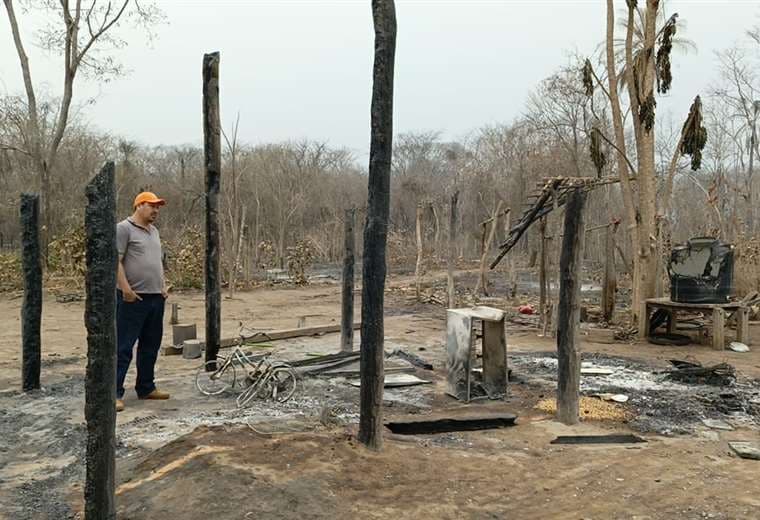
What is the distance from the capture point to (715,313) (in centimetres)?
1070

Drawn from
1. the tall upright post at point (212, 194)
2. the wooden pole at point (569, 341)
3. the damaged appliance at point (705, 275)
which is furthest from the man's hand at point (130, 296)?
the damaged appliance at point (705, 275)

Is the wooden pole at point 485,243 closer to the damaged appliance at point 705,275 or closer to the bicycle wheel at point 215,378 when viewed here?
the damaged appliance at point 705,275

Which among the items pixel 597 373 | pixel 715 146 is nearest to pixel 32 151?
pixel 597 373

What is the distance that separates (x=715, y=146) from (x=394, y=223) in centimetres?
1744

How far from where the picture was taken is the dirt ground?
13.0 ft

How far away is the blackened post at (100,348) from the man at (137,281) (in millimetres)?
2539

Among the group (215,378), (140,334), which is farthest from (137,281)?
(215,378)

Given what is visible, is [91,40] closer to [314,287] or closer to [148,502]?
[314,287]

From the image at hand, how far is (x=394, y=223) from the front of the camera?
39250mm

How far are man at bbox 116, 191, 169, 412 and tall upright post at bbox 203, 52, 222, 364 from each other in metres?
1.34

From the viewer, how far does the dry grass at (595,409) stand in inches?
249

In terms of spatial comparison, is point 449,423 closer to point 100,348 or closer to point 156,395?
point 156,395

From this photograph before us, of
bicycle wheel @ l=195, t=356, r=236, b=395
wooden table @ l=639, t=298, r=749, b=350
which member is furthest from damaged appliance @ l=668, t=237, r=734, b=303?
bicycle wheel @ l=195, t=356, r=236, b=395

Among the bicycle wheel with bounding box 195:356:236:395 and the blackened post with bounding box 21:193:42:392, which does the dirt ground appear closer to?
the bicycle wheel with bounding box 195:356:236:395
